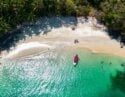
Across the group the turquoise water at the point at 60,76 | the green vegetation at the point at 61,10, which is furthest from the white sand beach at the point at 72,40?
the green vegetation at the point at 61,10

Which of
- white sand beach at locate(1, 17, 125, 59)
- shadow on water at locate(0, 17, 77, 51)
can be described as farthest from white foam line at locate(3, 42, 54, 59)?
shadow on water at locate(0, 17, 77, 51)

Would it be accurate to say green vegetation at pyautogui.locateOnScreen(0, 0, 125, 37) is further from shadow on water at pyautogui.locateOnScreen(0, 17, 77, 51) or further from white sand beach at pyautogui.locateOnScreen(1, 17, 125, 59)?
white sand beach at pyautogui.locateOnScreen(1, 17, 125, 59)

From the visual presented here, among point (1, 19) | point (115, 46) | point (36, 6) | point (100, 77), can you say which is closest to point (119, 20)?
point (115, 46)

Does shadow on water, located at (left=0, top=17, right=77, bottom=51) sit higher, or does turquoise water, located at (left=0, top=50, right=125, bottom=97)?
shadow on water, located at (left=0, top=17, right=77, bottom=51)

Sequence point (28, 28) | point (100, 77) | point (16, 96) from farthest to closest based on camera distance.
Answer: point (28, 28) → point (100, 77) → point (16, 96)

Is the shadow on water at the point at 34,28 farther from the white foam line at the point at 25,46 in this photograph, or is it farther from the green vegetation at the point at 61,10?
the green vegetation at the point at 61,10

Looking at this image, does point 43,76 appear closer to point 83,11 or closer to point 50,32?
point 50,32
